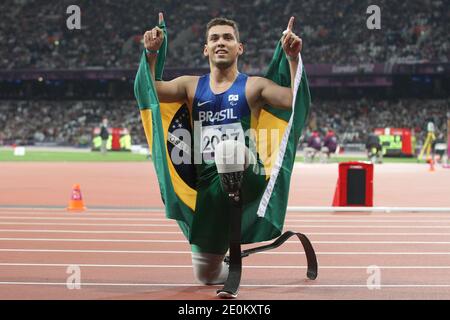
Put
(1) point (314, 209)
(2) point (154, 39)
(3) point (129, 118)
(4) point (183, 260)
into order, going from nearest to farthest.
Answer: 1. (2) point (154, 39)
2. (4) point (183, 260)
3. (1) point (314, 209)
4. (3) point (129, 118)

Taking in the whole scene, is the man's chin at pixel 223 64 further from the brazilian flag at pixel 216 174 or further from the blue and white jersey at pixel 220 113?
the brazilian flag at pixel 216 174

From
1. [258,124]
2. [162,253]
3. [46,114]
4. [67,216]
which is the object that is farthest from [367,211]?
[46,114]

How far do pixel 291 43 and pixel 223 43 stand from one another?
0.54 metres

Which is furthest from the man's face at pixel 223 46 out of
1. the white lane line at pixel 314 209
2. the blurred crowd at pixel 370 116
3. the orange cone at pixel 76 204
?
the blurred crowd at pixel 370 116

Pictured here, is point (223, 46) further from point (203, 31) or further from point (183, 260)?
point (203, 31)

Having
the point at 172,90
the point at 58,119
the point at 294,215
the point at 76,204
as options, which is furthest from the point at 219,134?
the point at 58,119

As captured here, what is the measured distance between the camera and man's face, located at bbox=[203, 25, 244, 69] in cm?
574

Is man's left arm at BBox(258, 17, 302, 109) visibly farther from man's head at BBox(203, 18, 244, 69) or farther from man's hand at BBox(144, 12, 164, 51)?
man's hand at BBox(144, 12, 164, 51)

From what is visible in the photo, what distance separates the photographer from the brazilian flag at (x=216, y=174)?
5.68 m

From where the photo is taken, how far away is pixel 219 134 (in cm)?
577

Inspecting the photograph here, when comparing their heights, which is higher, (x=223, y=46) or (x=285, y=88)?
(x=223, y=46)

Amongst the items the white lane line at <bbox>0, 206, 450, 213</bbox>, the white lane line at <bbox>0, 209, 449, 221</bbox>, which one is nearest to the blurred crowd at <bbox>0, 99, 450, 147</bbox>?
the white lane line at <bbox>0, 206, 450, 213</bbox>

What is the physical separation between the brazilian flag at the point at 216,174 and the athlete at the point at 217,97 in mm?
48
